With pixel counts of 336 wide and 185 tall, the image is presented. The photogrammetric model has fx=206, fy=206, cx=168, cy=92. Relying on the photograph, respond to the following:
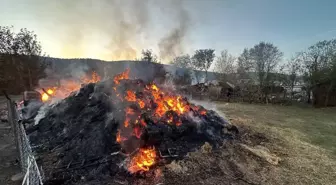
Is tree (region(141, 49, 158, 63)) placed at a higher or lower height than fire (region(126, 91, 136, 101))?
higher

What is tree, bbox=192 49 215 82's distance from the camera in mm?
Answer: 33906

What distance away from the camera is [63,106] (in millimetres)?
10625

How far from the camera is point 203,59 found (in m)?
34.2

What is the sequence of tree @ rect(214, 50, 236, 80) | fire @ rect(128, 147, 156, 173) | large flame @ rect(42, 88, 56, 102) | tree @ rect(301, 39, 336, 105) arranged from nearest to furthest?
1. fire @ rect(128, 147, 156, 173)
2. large flame @ rect(42, 88, 56, 102)
3. tree @ rect(301, 39, 336, 105)
4. tree @ rect(214, 50, 236, 80)

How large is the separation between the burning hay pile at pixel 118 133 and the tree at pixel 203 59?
25.0m

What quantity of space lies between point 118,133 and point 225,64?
2812 centimetres

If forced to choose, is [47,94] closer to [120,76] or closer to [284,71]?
[120,76]

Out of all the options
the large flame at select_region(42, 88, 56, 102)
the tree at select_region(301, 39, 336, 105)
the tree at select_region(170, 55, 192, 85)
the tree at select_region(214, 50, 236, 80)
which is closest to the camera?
the large flame at select_region(42, 88, 56, 102)

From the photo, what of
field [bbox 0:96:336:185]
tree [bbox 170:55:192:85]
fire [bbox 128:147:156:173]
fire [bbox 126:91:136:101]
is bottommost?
field [bbox 0:96:336:185]

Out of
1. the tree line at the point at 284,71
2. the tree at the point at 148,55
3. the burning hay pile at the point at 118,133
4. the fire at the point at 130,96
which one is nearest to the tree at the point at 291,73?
the tree line at the point at 284,71

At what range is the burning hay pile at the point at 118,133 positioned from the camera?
19.6ft

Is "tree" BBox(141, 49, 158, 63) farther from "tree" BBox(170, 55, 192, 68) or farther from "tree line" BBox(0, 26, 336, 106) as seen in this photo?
"tree" BBox(170, 55, 192, 68)

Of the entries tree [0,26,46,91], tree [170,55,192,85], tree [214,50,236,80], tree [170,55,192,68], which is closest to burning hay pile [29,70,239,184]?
tree [0,26,46,91]

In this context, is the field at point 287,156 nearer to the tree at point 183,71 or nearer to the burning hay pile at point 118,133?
the burning hay pile at point 118,133
